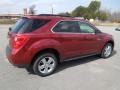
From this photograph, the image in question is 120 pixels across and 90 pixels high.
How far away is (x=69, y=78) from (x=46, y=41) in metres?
1.22

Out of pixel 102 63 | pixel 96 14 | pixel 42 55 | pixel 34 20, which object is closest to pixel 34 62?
pixel 42 55

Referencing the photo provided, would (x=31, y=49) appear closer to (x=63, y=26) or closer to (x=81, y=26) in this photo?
(x=63, y=26)

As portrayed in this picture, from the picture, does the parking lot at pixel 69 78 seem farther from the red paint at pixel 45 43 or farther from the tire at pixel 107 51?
the tire at pixel 107 51

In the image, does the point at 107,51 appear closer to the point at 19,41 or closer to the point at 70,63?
the point at 70,63

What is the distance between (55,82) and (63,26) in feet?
5.88

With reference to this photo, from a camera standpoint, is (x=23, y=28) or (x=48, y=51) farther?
(x=48, y=51)

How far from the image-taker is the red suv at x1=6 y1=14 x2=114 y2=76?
5.20 metres

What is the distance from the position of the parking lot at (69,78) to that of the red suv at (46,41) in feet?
1.22

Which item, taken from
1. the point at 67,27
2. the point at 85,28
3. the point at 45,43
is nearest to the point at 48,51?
the point at 45,43

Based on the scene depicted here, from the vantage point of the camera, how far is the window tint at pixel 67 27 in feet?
19.2

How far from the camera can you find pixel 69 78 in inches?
215

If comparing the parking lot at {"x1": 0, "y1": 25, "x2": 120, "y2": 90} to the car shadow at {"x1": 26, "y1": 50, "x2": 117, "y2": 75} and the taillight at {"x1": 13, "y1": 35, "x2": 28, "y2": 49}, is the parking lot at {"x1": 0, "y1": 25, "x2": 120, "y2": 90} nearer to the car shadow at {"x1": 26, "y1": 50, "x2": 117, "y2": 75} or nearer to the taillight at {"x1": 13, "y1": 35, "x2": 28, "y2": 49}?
the car shadow at {"x1": 26, "y1": 50, "x2": 117, "y2": 75}

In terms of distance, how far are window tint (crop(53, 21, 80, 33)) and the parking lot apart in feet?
4.18

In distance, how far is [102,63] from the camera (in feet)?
23.4
